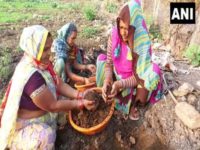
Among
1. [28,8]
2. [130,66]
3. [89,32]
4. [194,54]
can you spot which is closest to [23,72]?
[130,66]

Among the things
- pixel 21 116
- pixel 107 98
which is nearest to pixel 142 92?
pixel 107 98

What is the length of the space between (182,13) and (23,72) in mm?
3026

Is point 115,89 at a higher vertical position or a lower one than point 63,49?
lower

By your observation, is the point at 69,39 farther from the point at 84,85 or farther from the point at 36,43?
the point at 36,43

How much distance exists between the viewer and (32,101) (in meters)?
3.38

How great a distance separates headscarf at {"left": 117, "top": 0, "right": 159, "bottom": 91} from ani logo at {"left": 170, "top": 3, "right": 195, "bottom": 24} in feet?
6.17

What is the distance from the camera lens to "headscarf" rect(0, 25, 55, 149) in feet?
10.4

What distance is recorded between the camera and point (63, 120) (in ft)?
13.2

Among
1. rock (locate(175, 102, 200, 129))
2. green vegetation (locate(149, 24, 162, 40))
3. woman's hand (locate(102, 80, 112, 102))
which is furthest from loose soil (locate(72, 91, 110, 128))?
green vegetation (locate(149, 24, 162, 40))

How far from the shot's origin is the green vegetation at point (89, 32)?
245 inches

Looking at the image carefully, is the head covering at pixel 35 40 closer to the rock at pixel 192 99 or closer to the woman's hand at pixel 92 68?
the woman's hand at pixel 92 68

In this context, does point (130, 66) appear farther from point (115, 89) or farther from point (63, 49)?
point (63, 49)

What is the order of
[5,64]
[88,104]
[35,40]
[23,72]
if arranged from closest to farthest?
[35,40]
[23,72]
[88,104]
[5,64]

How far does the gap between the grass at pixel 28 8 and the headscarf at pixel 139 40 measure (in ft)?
13.3
